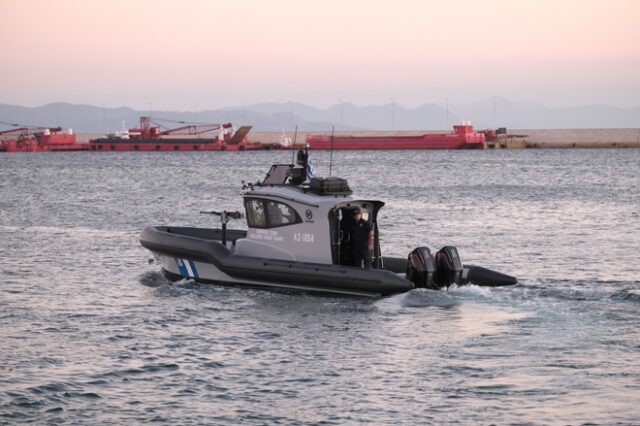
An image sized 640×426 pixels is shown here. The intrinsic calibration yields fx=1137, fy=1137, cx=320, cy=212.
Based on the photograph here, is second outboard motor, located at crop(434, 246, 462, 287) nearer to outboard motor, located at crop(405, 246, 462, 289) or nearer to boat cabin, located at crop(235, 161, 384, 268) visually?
outboard motor, located at crop(405, 246, 462, 289)

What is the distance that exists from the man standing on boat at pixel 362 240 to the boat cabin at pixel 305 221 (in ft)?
0.82

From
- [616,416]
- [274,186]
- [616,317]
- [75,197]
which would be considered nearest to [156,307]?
[274,186]

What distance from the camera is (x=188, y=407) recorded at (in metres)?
15.2

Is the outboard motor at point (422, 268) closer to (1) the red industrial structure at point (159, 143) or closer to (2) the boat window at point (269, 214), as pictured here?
(2) the boat window at point (269, 214)

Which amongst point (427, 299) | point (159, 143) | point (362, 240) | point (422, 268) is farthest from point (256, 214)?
point (159, 143)

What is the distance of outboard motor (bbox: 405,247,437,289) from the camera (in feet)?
71.5

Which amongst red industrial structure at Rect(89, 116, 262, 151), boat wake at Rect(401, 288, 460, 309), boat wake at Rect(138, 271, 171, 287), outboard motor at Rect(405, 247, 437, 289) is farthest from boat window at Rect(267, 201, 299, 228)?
red industrial structure at Rect(89, 116, 262, 151)

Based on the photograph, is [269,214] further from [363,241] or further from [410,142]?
[410,142]

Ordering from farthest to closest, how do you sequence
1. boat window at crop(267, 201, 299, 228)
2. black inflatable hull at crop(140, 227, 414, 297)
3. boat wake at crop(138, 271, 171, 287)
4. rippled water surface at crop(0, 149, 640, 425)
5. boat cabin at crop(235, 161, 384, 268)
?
boat wake at crop(138, 271, 171, 287) → boat window at crop(267, 201, 299, 228) → boat cabin at crop(235, 161, 384, 268) → black inflatable hull at crop(140, 227, 414, 297) → rippled water surface at crop(0, 149, 640, 425)

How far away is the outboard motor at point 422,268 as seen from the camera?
21.8 metres

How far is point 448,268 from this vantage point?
864 inches

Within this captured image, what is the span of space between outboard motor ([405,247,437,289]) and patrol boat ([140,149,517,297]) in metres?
0.02

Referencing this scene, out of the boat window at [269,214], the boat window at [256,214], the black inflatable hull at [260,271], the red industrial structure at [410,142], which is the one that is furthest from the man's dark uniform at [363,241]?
the red industrial structure at [410,142]

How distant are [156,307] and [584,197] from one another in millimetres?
38262
